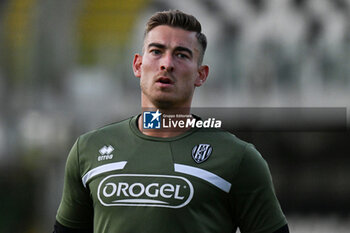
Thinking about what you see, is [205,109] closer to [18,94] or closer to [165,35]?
[18,94]

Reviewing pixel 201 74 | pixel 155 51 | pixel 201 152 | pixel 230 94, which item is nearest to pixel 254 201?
pixel 201 152

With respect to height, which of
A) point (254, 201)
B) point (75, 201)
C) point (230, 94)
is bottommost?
point (75, 201)

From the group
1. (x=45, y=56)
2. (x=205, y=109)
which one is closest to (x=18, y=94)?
(x=45, y=56)

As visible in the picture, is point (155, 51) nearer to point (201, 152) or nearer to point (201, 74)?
point (201, 74)

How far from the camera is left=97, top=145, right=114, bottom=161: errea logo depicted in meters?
2.11

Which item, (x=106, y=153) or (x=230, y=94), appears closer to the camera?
(x=106, y=153)

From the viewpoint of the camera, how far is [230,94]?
19.1 feet

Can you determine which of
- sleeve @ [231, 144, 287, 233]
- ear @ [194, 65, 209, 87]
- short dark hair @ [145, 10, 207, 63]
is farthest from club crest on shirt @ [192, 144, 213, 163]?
short dark hair @ [145, 10, 207, 63]

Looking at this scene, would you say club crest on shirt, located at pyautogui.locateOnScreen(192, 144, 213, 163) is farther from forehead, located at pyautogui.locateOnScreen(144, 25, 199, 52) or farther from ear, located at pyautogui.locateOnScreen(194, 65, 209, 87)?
forehead, located at pyautogui.locateOnScreen(144, 25, 199, 52)

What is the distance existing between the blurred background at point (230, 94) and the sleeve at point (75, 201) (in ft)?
11.5

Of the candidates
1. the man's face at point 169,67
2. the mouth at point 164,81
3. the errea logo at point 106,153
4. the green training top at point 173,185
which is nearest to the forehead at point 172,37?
the man's face at point 169,67

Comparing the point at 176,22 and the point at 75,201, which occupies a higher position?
the point at 176,22

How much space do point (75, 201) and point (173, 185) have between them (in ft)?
1.56

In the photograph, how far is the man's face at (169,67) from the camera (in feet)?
6.78
